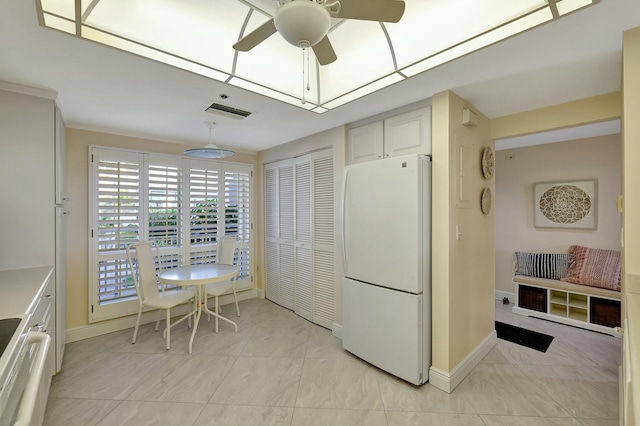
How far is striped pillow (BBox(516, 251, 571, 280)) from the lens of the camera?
12.0ft

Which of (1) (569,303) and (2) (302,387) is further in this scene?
(1) (569,303)

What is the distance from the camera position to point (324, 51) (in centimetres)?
140

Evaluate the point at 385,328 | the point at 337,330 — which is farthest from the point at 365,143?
the point at 337,330

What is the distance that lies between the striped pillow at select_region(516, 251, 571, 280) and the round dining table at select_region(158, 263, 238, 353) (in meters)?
3.93

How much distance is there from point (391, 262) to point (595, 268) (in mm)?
2942

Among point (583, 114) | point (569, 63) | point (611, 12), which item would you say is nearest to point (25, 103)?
point (611, 12)

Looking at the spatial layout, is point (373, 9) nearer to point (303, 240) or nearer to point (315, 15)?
point (315, 15)

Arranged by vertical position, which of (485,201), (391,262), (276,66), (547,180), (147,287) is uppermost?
(276,66)

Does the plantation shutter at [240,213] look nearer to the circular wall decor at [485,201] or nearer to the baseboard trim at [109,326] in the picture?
the baseboard trim at [109,326]

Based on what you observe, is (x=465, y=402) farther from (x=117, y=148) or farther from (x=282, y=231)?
(x=117, y=148)

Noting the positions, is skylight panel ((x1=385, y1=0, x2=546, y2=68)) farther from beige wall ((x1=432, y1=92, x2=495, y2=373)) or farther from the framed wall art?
the framed wall art

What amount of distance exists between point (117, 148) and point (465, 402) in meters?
4.22

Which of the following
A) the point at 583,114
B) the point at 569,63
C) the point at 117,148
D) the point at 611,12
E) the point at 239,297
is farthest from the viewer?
the point at 239,297

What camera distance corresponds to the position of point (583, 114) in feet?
7.43
